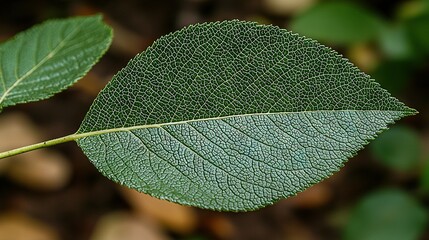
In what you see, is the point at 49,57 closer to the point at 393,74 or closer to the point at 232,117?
the point at 232,117

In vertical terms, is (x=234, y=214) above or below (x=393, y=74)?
below

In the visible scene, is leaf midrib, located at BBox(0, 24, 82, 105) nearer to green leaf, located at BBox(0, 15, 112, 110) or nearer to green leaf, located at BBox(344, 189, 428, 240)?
green leaf, located at BBox(0, 15, 112, 110)

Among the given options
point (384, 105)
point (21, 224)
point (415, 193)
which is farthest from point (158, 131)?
point (415, 193)

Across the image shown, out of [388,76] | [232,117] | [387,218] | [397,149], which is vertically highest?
[388,76]

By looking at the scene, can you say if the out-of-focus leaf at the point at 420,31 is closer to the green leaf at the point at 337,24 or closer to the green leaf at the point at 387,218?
the green leaf at the point at 337,24

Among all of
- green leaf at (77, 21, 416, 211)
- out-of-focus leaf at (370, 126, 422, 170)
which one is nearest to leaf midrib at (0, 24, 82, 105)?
green leaf at (77, 21, 416, 211)

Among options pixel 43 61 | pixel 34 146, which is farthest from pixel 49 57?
pixel 34 146
